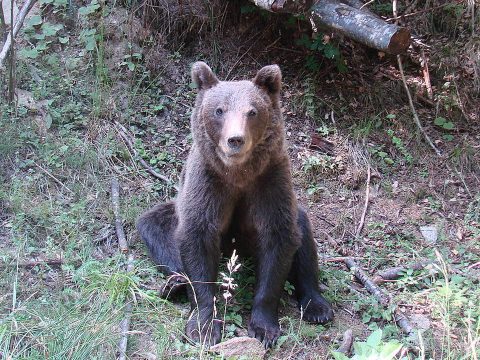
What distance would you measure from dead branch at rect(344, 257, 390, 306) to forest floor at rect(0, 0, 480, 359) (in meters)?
0.06

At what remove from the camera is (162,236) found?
5.45m

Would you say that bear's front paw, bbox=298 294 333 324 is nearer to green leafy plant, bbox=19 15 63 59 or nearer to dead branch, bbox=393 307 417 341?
dead branch, bbox=393 307 417 341

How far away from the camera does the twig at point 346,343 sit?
14.7 ft

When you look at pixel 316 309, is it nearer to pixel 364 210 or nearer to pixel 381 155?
pixel 364 210

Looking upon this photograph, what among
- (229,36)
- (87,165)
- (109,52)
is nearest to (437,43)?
(229,36)

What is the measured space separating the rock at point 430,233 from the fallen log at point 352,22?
1.85 m

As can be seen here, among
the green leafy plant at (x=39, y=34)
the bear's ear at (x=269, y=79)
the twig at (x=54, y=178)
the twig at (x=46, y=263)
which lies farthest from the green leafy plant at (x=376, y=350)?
the green leafy plant at (x=39, y=34)

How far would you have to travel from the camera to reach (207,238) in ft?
15.6

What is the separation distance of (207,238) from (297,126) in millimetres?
3139

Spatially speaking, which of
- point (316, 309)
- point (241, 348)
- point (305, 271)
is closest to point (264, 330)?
point (241, 348)

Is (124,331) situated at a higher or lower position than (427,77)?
lower

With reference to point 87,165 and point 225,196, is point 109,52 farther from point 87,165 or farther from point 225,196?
point 225,196

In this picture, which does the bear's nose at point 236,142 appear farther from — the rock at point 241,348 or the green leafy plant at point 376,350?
the green leafy plant at point 376,350

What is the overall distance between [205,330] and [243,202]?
3.33ft
